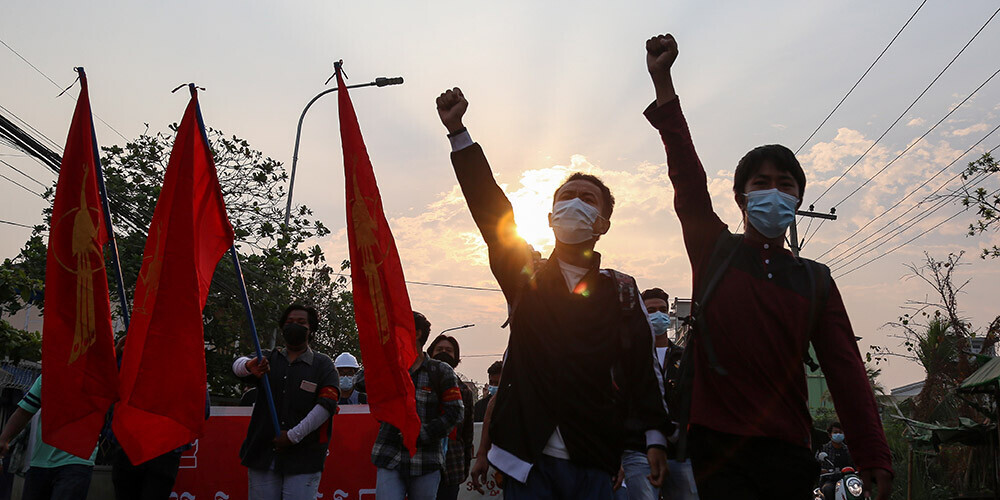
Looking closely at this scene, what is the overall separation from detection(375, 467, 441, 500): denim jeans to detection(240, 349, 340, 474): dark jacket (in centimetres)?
51

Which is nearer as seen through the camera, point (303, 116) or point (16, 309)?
point (16, 309)

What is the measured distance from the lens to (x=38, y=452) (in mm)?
5926

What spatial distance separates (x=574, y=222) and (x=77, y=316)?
4.11 m

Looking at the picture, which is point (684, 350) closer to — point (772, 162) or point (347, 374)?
point (772, 162)

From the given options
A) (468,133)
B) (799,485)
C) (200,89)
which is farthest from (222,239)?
(799,485)

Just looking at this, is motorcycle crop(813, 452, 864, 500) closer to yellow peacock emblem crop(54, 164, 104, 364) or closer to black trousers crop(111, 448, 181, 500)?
black trousers crop(111, 448, 181, 500)

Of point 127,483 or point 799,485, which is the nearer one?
point 799,485

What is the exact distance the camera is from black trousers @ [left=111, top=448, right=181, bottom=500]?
19.3 ft

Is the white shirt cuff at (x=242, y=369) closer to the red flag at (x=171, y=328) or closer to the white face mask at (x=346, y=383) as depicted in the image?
the red flag at (x=171, y=328)

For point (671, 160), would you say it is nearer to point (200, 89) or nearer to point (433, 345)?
point (200, 89)

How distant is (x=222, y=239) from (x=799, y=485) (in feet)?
15.8

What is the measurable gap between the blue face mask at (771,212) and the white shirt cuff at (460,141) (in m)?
1.17

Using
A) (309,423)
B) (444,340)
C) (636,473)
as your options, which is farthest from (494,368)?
(636,473)

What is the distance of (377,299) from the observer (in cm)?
577
